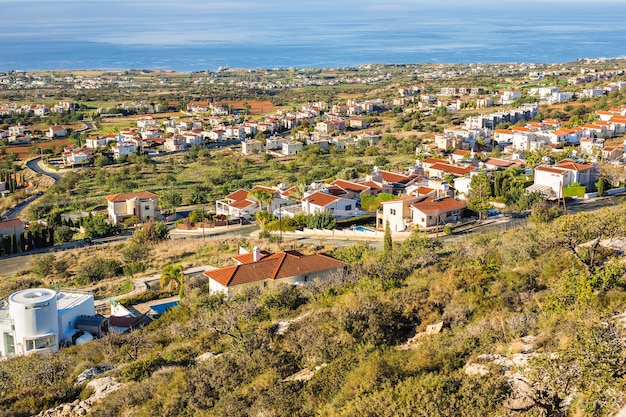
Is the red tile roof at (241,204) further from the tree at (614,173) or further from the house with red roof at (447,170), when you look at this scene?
the tree at (614,173)

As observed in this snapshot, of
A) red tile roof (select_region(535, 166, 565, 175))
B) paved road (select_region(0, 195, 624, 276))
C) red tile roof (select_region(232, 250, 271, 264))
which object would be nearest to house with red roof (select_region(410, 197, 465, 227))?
paved road (select_region(0, 195, 624, 276))

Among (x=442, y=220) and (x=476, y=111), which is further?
(x=476, y=111)

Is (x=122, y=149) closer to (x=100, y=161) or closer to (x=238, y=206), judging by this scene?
(x=100, y=161)

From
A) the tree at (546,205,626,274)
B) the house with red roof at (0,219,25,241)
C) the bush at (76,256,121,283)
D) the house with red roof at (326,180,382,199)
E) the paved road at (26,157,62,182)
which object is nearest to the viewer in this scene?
the tree at (546,205,626,274)

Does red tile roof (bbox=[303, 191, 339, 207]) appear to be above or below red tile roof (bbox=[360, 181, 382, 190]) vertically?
below

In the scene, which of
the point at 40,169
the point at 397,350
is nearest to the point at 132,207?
the point at 40,169

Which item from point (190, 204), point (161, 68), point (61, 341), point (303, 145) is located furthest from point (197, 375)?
point (161, 68)

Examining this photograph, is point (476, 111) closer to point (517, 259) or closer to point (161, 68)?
point (517, 259)

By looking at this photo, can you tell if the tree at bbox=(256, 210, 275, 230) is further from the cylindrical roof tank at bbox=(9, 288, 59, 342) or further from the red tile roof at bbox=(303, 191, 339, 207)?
the cylindrical roof tank at bbox=(9, 288, 59, 342)
